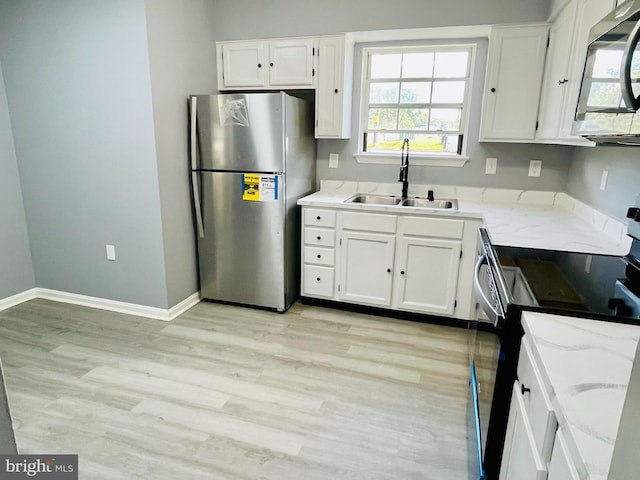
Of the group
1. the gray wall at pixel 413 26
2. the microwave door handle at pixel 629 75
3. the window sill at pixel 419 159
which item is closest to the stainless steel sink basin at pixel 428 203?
the gray wall at pixel 413 26

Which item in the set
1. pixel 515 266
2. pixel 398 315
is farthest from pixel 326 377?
pixel 515 266

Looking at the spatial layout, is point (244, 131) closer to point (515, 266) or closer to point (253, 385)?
point (253, 385)

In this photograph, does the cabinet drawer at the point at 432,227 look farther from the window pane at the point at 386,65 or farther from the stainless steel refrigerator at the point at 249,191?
the window pane at the point at 386,65

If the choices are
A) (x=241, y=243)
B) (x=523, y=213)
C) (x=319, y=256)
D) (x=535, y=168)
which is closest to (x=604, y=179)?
(x=523, y=213)

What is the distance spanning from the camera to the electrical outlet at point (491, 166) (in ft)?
10.3

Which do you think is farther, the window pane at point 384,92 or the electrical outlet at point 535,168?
the window pane at point 384,92

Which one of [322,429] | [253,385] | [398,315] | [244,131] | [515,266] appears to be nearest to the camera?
[515,266]

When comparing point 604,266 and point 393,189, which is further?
point 393,189

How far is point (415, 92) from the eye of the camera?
3.30 metres

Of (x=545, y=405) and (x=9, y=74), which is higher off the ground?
(x=9, y=74)

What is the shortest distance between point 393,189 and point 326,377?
176 centimetres

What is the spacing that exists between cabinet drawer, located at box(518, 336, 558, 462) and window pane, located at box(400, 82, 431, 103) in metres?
2.62

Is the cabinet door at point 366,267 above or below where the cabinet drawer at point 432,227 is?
below

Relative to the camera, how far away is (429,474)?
1640mm
